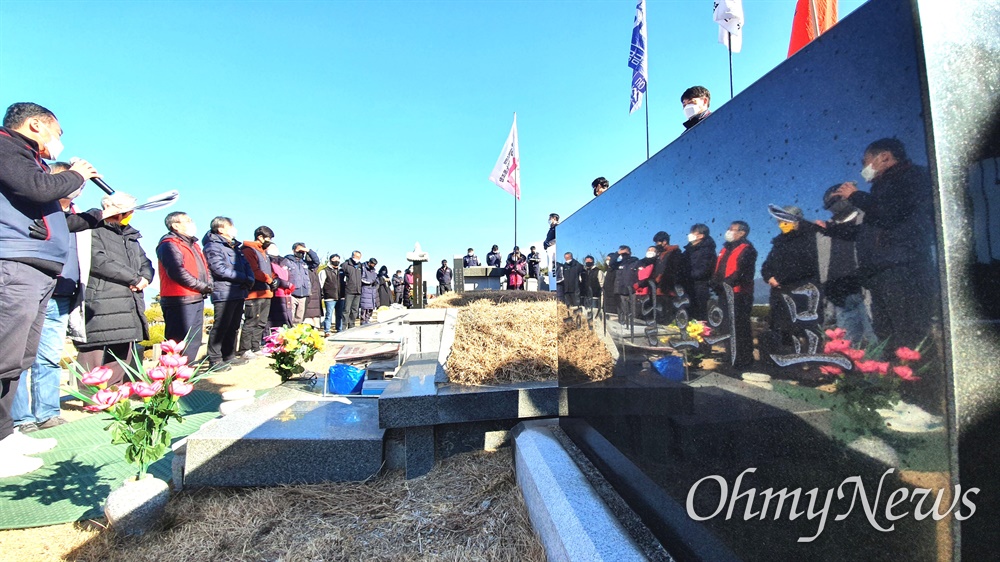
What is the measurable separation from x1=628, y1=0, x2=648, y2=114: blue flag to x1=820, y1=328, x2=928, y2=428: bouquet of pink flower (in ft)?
27.2

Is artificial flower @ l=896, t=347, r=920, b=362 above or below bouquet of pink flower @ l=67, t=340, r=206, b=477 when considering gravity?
above

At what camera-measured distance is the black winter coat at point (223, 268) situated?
18.0ft

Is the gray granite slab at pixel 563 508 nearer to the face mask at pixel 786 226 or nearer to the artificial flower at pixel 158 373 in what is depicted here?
the face mask at pixel 786 226

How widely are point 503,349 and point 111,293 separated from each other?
3809mm

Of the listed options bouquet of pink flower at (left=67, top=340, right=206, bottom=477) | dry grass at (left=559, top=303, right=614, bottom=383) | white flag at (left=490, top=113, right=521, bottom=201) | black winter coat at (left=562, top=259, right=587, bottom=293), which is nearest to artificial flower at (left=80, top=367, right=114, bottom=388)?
bouquet of pink flower at (left=67, top=340, right=206, bottom=477)

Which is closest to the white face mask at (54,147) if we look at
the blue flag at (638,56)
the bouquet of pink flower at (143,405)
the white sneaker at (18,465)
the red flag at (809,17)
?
the bouquet of pink flower at (143,405)

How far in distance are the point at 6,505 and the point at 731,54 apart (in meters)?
8.88

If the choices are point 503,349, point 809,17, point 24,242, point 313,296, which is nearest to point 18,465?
point 24,242

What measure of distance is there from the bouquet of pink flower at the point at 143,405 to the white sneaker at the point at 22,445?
1.13 m

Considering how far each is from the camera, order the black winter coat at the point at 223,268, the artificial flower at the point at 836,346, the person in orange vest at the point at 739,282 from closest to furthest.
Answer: the artificial flower at the point at 836,346 < the person in orange vest at the point at 739,282 < the black winter coat at the point at 223,268

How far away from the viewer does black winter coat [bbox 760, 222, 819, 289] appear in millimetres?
922

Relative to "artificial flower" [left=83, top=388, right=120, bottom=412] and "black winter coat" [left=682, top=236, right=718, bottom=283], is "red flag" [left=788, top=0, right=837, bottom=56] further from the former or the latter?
"artificial flower" [left=83, top=388, right=120, bottom=412]

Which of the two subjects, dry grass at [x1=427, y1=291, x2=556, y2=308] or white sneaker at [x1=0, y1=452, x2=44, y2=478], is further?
dry grass at [x1=427, y1=291, x2=556, y2=308]

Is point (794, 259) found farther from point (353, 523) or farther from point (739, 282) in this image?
point (353, 523)
